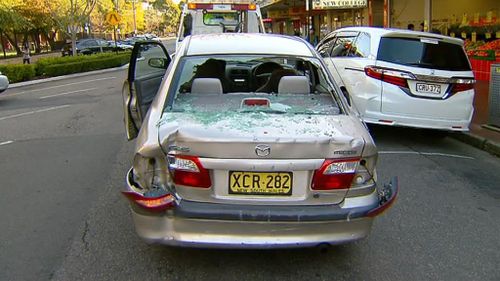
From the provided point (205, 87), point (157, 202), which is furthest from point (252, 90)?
point (157, 202)

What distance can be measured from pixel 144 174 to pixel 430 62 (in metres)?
5.37

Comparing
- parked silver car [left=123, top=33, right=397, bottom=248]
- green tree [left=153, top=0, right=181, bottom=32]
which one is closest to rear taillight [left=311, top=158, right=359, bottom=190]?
parked silver car [left=123, top=33, right=397, bottom=248]

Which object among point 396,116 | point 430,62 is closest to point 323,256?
point 396,116

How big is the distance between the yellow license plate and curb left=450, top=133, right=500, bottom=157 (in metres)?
5.12

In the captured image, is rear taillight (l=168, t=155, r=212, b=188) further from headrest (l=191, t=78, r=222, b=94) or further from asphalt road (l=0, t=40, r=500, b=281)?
headrest (l=191, t=78, r=222, b=94)

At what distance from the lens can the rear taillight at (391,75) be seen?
7.27 meters

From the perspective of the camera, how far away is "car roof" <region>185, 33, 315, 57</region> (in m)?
4.41

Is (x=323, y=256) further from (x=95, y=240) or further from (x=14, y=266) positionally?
(x=14, y=266)

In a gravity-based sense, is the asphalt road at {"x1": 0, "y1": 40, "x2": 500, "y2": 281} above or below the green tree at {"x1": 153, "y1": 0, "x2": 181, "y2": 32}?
below

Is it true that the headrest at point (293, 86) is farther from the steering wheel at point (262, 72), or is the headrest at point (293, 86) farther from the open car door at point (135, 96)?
the open car door at point (135, 96)

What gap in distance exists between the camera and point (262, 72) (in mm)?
5684

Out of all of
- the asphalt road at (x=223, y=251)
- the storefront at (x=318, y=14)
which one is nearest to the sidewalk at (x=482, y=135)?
the asphalt road at (x=223, y=251)

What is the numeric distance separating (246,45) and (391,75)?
349 cm

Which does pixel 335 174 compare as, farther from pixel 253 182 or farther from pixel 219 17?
pixel 219 17
